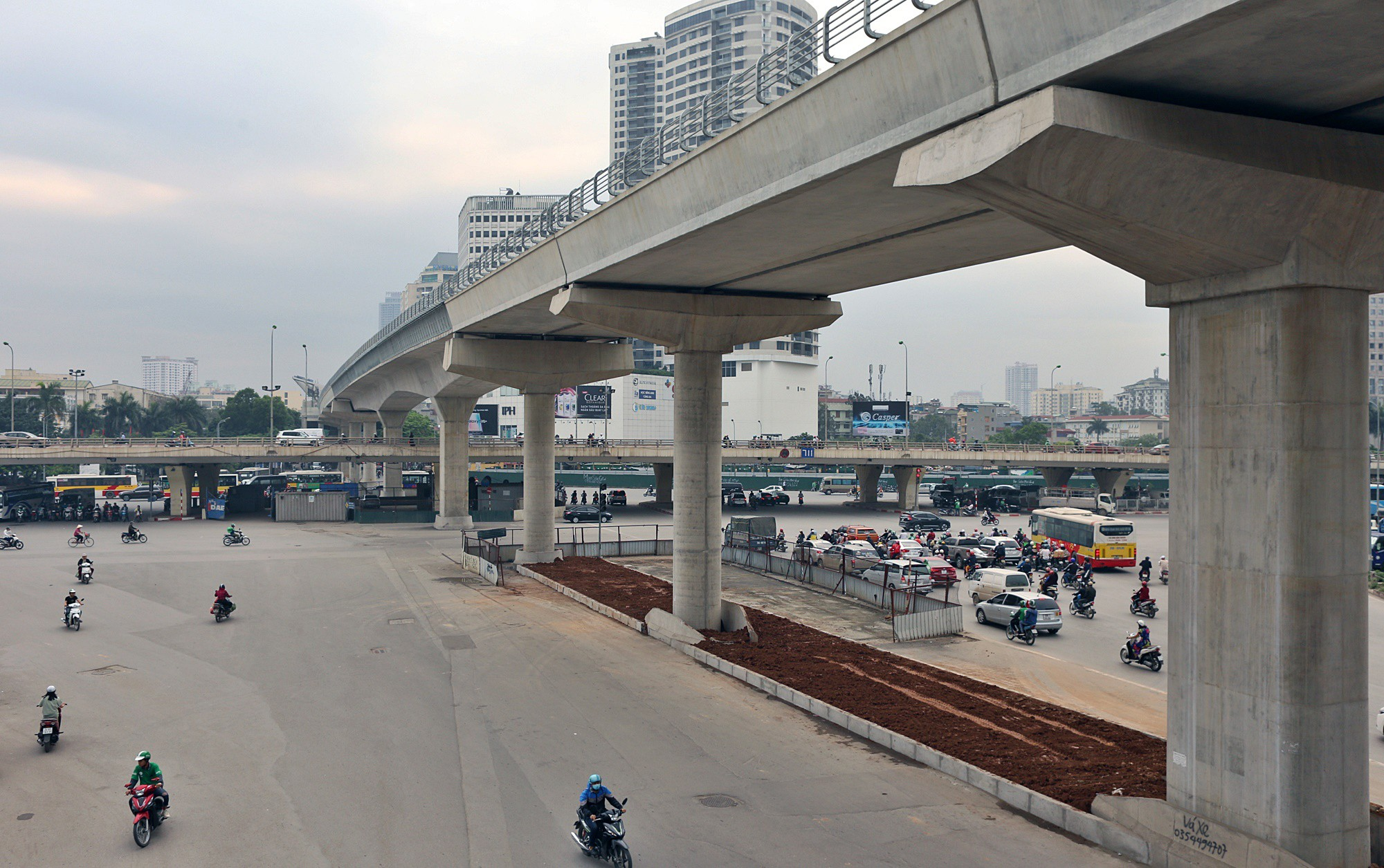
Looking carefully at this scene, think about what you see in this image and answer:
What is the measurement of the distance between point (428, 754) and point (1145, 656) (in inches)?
704

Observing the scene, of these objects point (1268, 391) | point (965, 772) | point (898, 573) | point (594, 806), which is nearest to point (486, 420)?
point (898, 573)

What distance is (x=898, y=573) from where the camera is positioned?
123 ft

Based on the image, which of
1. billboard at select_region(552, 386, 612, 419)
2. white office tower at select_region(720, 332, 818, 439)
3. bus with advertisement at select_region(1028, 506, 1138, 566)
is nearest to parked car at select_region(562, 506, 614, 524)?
bus with advertisement at select_region(1028, 506, 1138, 566)

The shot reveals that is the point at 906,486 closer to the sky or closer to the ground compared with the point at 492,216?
closer to the ground

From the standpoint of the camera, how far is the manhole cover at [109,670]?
22.5 m

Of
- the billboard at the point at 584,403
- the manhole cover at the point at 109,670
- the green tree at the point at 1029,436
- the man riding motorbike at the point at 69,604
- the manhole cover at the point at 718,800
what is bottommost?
the manhole cover at the point at 109,670

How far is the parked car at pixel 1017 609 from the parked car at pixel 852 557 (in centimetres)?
773

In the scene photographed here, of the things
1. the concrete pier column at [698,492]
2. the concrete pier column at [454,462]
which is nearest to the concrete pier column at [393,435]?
the concrete pier column at [454,462]

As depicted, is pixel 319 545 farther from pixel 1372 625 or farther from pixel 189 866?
pixel 1372 625

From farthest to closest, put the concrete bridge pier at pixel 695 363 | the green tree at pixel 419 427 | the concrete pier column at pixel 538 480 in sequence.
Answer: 1. the green tree at pixel 419 427
2. the concrete pier column at pixel 538 480
3. the concrete bridge pier at pixel 695 363

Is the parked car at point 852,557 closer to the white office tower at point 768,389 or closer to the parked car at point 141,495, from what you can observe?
the parked car at point 141,495

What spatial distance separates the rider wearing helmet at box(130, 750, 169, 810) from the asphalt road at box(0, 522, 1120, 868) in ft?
1.64

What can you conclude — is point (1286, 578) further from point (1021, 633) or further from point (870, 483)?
point (870, 483)

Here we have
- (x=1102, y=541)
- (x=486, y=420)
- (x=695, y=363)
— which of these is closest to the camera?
(x=695, y=363)
